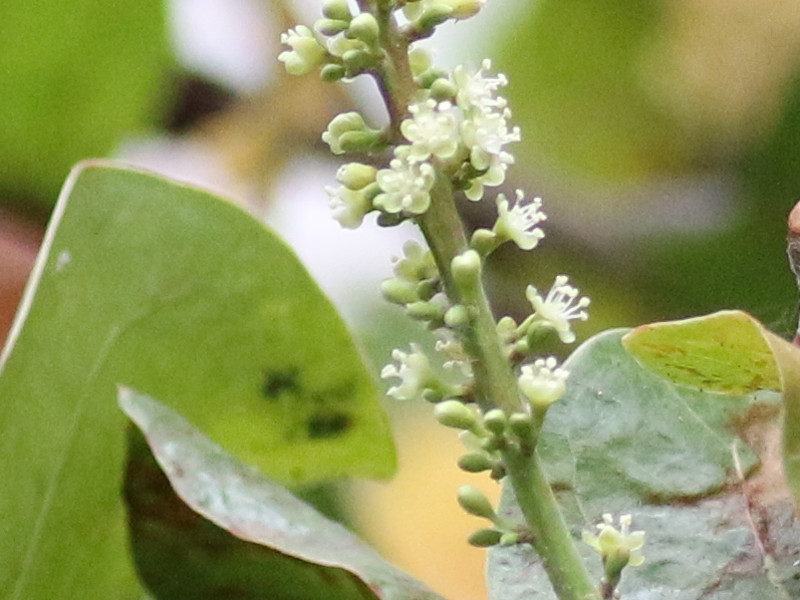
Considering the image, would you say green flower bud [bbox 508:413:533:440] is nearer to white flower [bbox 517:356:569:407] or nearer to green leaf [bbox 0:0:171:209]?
white flower [bbox 517:356:569:407]

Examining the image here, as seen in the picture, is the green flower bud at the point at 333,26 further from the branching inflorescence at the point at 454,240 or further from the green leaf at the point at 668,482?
the green leaf at the point at 668,482

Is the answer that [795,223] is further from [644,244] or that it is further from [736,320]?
[644,244]

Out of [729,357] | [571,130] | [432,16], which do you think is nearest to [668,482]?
[729,357]

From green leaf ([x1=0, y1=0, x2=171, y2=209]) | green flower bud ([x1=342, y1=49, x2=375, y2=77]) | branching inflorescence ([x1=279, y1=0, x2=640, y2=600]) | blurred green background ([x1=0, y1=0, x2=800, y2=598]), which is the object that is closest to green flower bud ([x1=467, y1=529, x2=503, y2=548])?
branching inflorescence ([x1=279, y1=0, x2=640, y2=600])

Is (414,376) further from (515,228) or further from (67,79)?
(67,79)

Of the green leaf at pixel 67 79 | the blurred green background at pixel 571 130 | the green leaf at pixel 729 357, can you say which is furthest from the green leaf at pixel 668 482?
the green leaf at pixel 67 79

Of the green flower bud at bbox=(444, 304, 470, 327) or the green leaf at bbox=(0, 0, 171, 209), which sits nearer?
the green flower bud at bbox=(444, 304, 470, 327)
